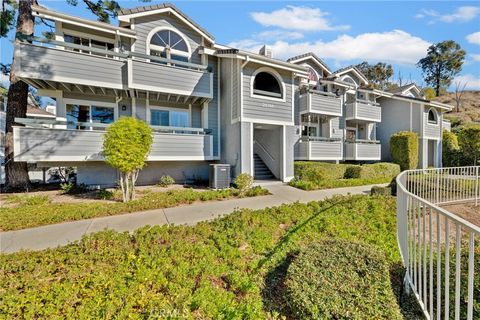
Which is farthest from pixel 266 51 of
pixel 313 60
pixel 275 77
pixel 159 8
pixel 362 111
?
pixel 362 111

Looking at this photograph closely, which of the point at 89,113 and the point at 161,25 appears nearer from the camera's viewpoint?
the point at 89,113

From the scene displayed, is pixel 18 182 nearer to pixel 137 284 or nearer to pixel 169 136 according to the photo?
pixel 169 136

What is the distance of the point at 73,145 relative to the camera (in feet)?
28.4

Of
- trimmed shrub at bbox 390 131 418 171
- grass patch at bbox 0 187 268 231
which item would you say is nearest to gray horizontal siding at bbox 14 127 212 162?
grass patch at bbox 0 187 268 231

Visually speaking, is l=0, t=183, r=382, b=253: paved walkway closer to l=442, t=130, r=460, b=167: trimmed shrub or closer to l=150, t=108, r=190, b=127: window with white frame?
l=150, t=108, r=190, b=127: window with white frame

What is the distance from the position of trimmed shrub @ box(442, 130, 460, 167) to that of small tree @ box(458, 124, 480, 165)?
200cm

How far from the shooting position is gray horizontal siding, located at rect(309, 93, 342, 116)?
1412 cm

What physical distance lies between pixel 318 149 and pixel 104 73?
1226 cm

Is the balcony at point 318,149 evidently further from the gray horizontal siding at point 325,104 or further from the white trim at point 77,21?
the white trim at point 77,21

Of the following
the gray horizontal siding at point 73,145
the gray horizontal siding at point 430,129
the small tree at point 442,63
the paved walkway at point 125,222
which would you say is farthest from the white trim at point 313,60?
the small tree at point 442,63

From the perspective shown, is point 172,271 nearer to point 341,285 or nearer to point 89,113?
point 341,285

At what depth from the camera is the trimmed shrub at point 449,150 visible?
68.5 feet

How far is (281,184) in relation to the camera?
36.7 feet

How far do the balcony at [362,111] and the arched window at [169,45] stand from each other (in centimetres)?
1269
